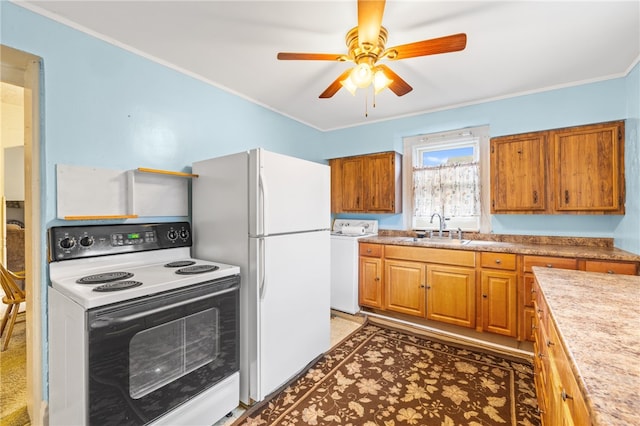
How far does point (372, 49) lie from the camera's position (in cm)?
156

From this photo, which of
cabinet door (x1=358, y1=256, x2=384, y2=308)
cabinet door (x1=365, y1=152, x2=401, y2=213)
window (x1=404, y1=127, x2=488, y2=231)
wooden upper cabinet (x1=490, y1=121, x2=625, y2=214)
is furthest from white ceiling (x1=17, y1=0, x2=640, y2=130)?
cabinet door (x1=358, y1=256, x2=384, y2=308)

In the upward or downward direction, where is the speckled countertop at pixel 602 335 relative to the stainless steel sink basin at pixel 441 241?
downward

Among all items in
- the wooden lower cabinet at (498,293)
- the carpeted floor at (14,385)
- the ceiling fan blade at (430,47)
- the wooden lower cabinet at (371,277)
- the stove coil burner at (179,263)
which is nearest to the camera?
the ceiling fan blade at (430,47)

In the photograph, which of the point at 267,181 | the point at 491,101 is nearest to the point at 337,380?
the point at 267,181

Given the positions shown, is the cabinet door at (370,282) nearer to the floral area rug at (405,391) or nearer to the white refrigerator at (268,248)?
the floral area rug at (405,391)

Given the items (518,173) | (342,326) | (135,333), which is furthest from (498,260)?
(135,333)

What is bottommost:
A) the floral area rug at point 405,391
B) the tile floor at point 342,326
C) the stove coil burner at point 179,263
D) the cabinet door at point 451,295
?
the floral area rug at point 405,391

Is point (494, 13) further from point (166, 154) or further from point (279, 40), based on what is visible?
point (166, 154)

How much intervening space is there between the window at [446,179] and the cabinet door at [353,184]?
1.98 ft

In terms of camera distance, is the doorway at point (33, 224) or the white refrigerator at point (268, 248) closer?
the doorway at point (33, 224)

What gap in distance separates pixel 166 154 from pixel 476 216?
128 inches

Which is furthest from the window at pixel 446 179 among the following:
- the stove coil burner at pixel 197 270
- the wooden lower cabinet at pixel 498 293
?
the stove coil burner at pixel 197 270

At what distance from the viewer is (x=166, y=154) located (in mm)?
2215

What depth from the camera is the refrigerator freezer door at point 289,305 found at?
183cm
